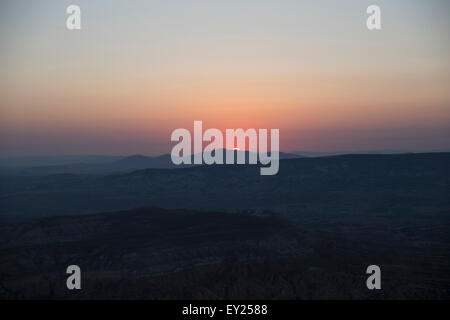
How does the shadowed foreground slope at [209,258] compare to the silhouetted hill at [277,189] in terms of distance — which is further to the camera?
the silhouetted hill at [277,189]

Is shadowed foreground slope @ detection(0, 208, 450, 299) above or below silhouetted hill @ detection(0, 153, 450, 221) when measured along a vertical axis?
below

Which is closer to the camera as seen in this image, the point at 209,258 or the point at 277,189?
the point at 209,258

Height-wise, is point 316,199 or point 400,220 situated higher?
point 316,199

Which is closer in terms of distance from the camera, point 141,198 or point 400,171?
point 141,198

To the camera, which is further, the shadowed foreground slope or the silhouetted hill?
the silhouetted hill

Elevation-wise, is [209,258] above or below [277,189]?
below

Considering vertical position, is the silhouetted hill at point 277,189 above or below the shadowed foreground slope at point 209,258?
above
